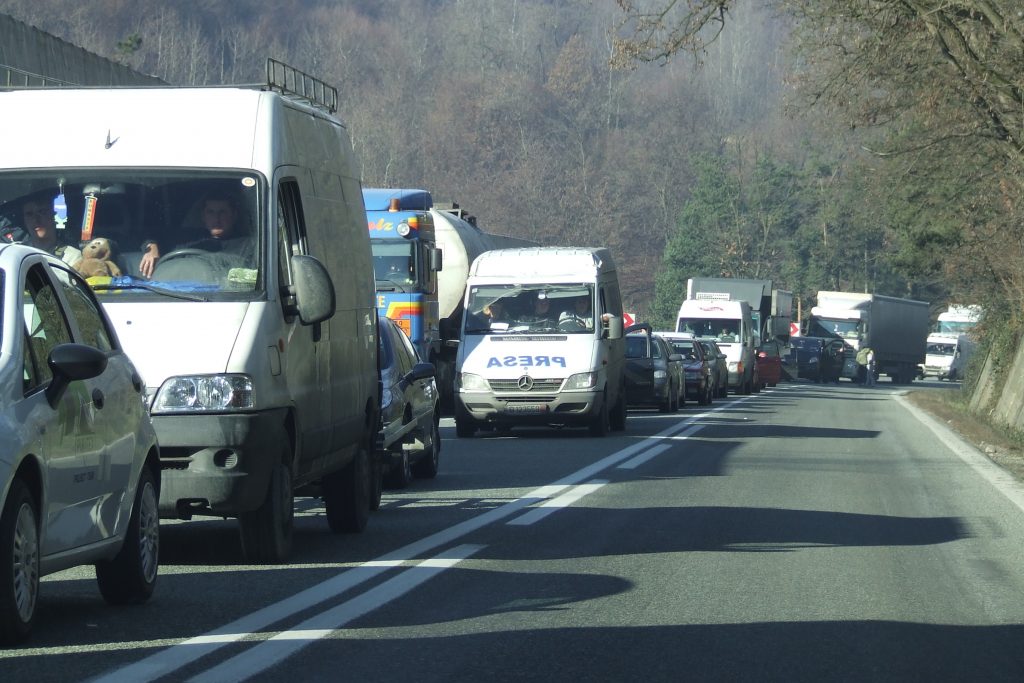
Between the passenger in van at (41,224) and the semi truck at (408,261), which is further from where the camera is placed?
the semi truck at (408,261)

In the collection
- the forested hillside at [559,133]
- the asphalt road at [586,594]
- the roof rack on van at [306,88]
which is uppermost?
the forested hillside at [559,133]

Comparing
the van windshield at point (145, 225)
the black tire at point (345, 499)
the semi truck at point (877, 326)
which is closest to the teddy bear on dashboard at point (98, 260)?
the van windshield at point (145, 225)

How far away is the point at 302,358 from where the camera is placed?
960 cm

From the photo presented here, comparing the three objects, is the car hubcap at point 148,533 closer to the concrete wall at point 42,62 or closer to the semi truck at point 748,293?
the concrete wall at point 42,62

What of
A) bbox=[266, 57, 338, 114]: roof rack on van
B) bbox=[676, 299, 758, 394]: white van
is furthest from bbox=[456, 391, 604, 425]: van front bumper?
bbox=[676, 299, 758, 394]: white van

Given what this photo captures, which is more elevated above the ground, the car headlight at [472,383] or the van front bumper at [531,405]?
the car headlight at [472,383]

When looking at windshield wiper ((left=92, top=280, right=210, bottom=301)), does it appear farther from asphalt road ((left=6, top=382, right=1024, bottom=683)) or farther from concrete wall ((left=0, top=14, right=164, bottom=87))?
concrete wall ((left=0, top=14, right=164, bottom=87))

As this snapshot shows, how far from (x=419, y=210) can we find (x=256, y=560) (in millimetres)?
19586

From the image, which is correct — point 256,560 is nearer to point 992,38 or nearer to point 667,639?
point 667,639

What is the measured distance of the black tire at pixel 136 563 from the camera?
785 centimetres

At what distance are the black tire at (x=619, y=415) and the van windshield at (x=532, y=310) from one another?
79.0 inches

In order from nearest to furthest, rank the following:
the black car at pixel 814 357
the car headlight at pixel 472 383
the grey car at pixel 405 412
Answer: the grey car at pixel 405 412 < the car headlight at pixel 472 383 < the black car at pixel 814 357

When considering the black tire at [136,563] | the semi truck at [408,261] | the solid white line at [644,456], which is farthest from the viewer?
the semi truck at [408,261]

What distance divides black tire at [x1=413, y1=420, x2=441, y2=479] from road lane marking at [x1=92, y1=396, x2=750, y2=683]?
1.74m
